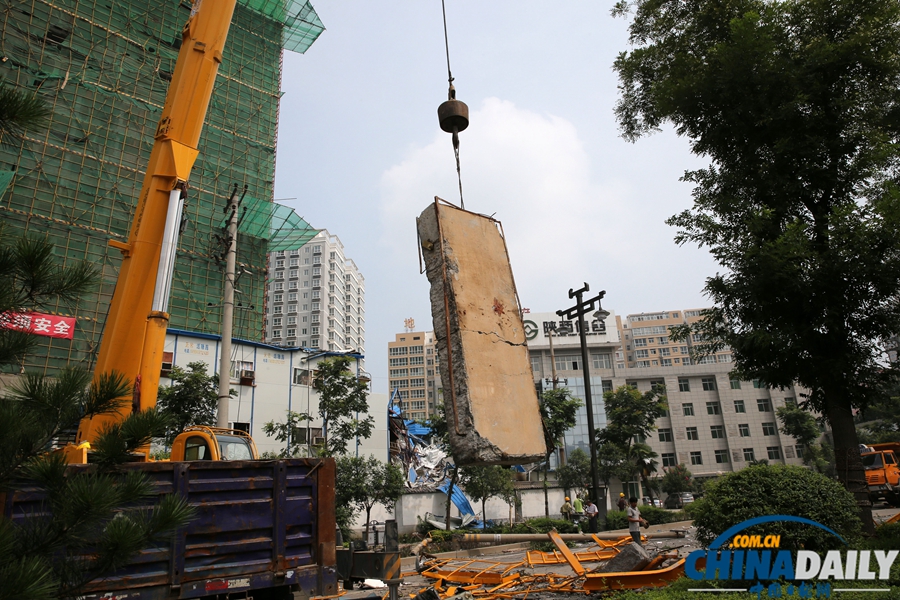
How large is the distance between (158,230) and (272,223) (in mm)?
22839

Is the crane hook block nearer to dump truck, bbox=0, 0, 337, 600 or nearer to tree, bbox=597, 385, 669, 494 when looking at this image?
dump truck, bbox=0, 0, 337, 600

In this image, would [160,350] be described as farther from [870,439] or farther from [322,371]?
[870,439]

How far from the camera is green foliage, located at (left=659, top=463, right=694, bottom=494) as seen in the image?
150 ft

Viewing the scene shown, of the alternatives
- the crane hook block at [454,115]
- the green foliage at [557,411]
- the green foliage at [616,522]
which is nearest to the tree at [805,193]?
the crane hook block at [454,115]

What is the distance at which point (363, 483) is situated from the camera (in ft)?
62.9

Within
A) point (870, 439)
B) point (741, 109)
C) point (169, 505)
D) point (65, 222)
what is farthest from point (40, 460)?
point (870, 439)

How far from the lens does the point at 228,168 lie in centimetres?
2962

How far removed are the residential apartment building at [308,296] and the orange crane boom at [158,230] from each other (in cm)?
7197

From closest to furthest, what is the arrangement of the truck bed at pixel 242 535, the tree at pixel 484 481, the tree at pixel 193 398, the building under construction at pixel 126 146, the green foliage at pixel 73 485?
the green foliage at pixel 73 485 → the truck bed at pixel 242 535 → the tree at pixel 193 398 → the building under construction at pixel 126 146 → the tree at pixel 484 481

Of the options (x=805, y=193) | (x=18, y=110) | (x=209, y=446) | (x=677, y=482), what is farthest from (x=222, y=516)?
(x=677, y=482)

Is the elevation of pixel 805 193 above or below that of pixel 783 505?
above

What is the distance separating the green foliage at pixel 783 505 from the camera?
6.21 m

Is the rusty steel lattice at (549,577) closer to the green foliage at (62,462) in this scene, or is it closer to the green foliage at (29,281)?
the green foliage at (62,462)

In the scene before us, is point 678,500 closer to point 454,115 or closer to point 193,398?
point 193,398
